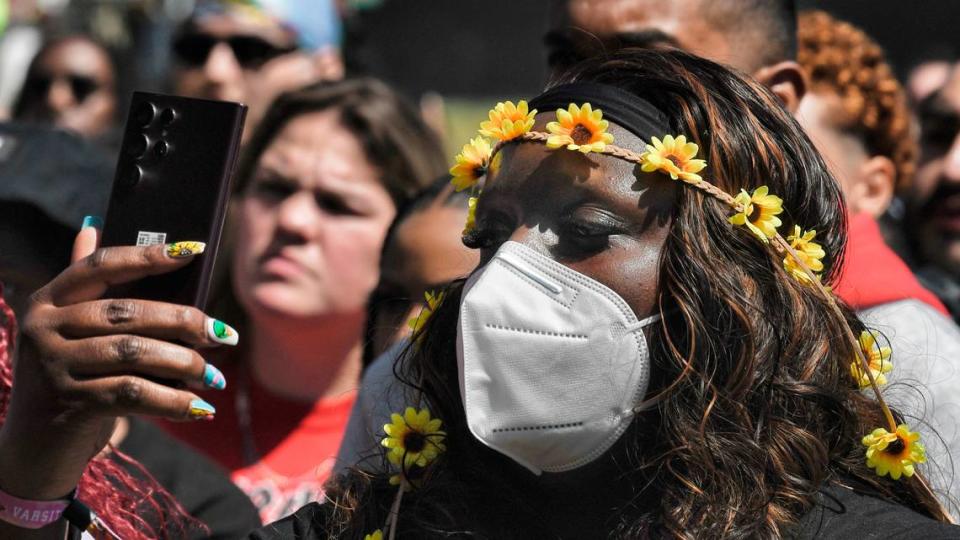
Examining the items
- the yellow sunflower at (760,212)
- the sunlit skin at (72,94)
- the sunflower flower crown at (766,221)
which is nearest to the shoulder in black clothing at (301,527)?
the sunflower flower crown at (766,221)

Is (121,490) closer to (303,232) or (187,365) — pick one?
(187,365)

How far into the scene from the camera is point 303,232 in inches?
153

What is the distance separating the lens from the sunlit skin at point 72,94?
664 cm

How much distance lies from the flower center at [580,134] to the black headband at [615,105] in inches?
2.6

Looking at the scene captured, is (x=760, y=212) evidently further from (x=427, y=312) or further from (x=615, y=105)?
(x=427, y=312)

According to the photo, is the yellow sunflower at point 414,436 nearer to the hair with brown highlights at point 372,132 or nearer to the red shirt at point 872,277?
the red shirt at point 872,277

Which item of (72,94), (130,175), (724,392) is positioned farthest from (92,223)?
(72,94)

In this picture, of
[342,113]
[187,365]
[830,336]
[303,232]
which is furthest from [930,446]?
[342,113]

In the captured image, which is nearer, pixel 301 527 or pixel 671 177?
pixel 671 177

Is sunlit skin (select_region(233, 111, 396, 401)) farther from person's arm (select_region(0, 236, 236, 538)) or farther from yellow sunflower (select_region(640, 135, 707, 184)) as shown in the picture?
yellow sunflower (select_region(640, 135, 707, 184))

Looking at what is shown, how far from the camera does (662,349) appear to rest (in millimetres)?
2148

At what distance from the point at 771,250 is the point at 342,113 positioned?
7.34 ft

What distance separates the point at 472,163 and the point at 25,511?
0.99 m

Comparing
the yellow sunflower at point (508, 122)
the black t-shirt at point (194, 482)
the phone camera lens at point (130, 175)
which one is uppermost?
the yellow sunflower at point (508, 122)
